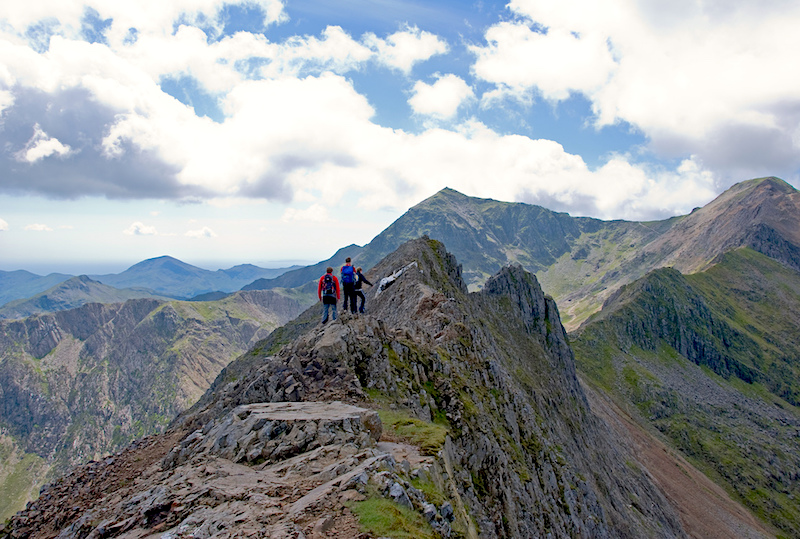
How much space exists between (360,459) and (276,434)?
432 centimetres

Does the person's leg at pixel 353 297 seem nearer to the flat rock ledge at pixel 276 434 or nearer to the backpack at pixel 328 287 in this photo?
the backpack at pixel 328 287

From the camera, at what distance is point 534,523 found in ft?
104

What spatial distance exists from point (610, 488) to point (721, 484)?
4174 inches

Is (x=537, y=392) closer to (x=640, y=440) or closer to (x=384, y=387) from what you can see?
(x=384, y=387)

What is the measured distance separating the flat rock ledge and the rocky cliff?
0.06 m

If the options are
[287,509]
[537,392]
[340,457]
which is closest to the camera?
[287,509]

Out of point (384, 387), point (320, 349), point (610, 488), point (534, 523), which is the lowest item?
point (610, 488)

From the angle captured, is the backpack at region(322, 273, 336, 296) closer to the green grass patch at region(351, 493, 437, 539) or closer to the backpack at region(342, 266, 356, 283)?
the backpack at region(342, 266, 356, 283)

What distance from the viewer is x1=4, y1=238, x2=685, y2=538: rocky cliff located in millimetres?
13023

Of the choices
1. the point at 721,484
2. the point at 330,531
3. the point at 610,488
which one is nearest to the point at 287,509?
the point at 330,531

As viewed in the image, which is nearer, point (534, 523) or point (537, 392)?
point (534, 523)

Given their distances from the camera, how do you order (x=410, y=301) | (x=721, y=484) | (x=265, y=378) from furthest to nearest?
(x=721, y=484) < (x=410, y=301) < (x=265, y=378)

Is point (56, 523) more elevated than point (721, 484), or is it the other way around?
point (56, 523)

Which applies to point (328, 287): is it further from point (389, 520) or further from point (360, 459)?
point (389, 520)
